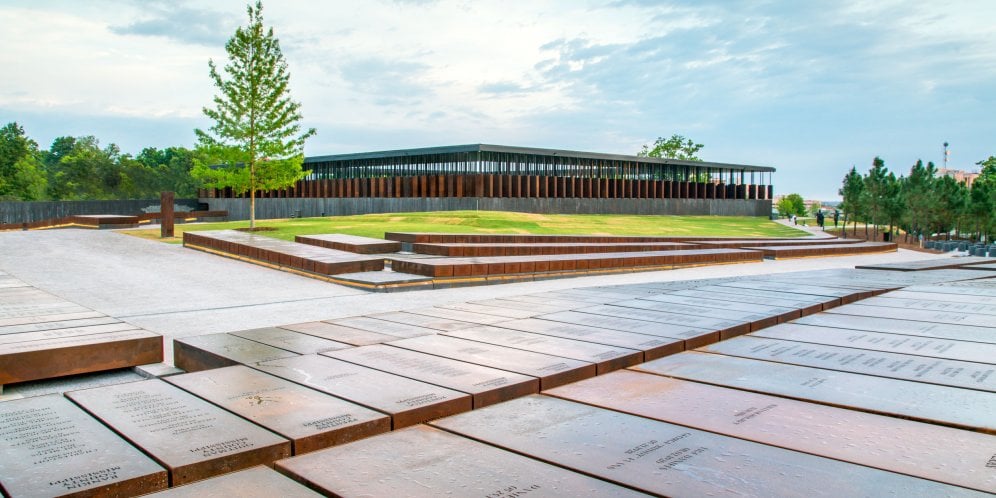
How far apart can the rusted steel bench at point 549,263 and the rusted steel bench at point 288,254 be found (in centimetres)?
104

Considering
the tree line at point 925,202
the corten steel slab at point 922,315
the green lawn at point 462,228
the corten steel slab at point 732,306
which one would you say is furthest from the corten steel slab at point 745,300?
the tree line at point 925,202

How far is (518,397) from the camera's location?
4.68m

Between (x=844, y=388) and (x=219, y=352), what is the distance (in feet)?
16.1

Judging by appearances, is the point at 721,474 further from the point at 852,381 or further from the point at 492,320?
the point at 492,320

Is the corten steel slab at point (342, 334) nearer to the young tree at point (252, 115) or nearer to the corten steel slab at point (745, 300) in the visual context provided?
the corten steel slab at point (745, 300)

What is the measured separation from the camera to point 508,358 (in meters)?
5.52

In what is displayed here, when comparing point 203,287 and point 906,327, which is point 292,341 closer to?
point 906,327

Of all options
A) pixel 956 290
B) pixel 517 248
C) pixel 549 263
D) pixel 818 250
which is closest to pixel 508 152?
pixel 818 250

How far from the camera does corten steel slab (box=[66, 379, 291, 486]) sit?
333 centimetres

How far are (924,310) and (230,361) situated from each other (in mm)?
8130

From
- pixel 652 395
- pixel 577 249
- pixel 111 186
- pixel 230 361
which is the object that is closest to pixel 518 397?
pixel 652 395

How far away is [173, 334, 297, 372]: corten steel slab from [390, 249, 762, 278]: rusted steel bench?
8951mm

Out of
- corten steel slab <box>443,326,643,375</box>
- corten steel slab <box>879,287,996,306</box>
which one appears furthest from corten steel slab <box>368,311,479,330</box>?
corten steel slab <box>879,287,996,306</box>

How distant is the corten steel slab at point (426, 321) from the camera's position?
23.4 feet
